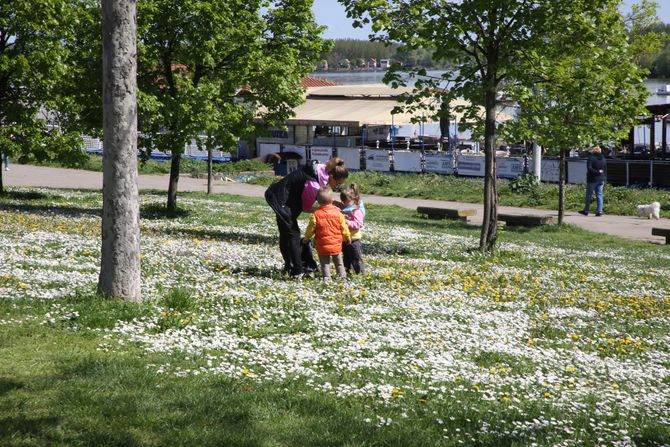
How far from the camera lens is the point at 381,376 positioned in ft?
24.8

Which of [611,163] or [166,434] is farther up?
[611,163]

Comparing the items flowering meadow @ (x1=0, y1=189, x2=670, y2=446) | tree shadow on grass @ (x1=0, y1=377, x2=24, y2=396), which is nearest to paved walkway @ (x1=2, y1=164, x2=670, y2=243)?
flowering meadow @ (x1=0, y1=189, x2=670, y2=446)

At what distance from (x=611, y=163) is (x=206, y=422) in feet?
115

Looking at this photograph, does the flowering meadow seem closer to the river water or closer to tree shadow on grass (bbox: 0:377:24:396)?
tree shadow on grass (bbox: 0:377:24:396)

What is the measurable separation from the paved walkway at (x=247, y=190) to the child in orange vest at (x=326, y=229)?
15265 millimetres

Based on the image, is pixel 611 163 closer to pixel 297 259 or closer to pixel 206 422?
pixel 297 259

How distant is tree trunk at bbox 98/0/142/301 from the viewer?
30.2 feet

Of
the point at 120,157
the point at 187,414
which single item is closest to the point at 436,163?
the point at 120,157

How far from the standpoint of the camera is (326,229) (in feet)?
41.5

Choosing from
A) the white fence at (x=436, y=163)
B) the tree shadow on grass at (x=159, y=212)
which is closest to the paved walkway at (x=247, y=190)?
the white fence at (x=436, y=163)

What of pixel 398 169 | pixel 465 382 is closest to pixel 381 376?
pixel 465 382

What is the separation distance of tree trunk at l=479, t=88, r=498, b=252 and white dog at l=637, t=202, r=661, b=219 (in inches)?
504

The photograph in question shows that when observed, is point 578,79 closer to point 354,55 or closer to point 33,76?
point 33,76

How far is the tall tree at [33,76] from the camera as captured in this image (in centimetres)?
2247
